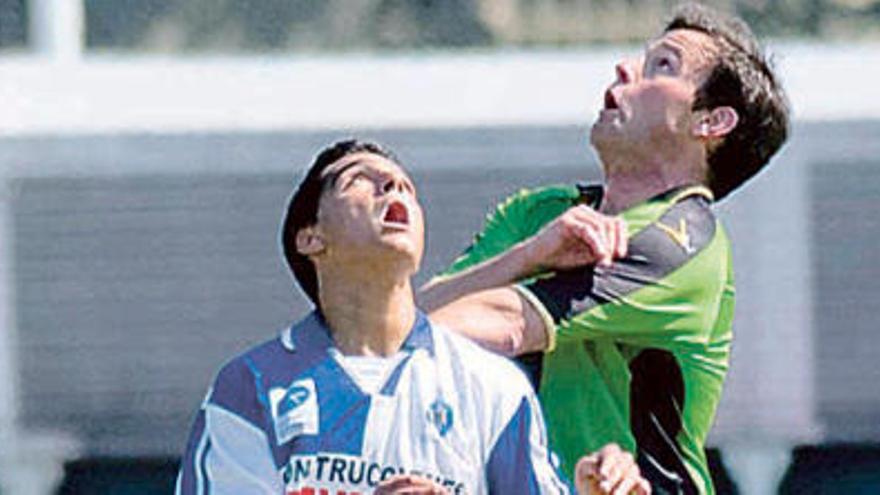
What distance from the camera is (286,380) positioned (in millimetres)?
3859

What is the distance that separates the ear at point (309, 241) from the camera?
389 cm

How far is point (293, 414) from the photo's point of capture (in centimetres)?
382

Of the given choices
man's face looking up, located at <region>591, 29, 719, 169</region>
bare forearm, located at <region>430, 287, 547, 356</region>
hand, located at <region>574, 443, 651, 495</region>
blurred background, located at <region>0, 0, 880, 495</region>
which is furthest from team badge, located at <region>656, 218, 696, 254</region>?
blurred background, located at <region>0, 0, 880, 495</region>

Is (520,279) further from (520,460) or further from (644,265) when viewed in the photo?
(520,460)

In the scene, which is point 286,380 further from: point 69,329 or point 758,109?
point 69,329

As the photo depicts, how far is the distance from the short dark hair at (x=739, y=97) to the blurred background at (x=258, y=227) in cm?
213

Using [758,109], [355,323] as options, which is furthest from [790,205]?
[355,323]

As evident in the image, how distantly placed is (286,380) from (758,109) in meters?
0.78

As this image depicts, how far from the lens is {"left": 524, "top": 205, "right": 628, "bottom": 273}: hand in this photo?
4.01 meters

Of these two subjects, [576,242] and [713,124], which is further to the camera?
[713,124]

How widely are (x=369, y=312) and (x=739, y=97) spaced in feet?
2.16

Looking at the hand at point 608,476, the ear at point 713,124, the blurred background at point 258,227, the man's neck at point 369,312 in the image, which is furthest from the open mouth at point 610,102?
the blurred background at point 258,227

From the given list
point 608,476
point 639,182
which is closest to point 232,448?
point 608,476

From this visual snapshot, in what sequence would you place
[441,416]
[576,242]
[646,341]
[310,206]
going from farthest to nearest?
[646,341]
[576,242]
[310,206]
[441,416]
